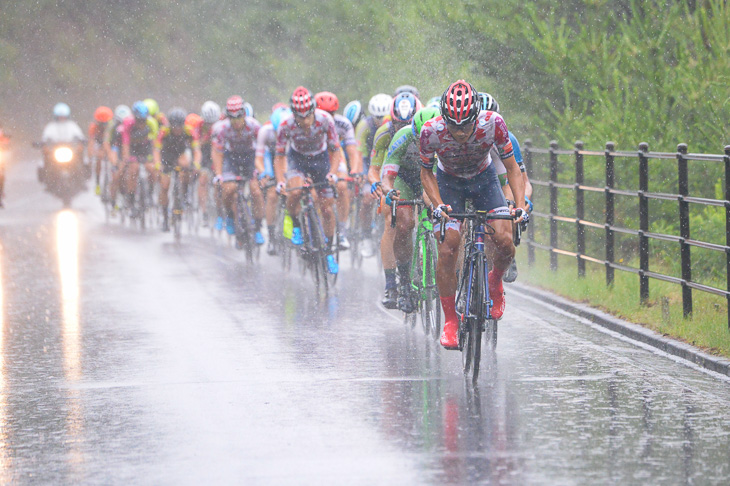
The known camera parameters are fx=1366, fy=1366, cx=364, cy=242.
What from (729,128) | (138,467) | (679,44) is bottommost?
(138,467)

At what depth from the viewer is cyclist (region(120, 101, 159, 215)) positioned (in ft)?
78.2

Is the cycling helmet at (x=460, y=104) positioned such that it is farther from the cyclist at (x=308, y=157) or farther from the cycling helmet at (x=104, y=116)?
the cycling helmet at (x=104, y=116)

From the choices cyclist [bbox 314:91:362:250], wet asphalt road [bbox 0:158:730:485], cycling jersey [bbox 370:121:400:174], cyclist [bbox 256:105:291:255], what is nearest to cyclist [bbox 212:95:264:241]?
cyclist [bbox 256:105:291:255]

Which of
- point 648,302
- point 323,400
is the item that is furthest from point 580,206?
point 323,400

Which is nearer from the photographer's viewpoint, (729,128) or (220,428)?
(220,428)

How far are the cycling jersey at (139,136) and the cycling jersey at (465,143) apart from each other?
50.1 feet

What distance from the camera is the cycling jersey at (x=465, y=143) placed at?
903 cm

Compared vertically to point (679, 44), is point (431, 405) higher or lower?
lower

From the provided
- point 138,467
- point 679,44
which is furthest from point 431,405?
point 679,44

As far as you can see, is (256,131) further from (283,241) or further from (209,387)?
(209,387)

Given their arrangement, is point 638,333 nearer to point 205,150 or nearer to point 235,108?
point 235,108

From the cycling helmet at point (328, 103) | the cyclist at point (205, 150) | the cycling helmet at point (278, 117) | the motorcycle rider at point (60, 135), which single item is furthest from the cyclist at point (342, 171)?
the motorcycle rider at point (60, 135)

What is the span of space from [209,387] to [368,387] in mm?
1064

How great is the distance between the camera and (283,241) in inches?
691
